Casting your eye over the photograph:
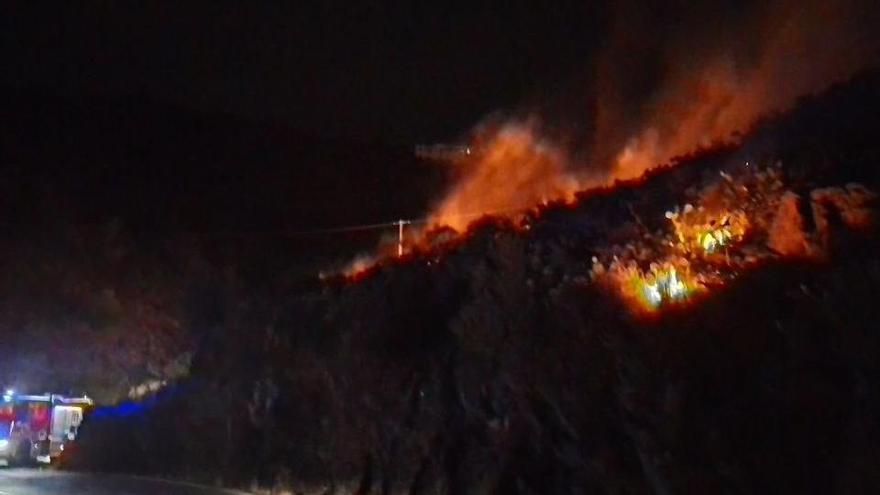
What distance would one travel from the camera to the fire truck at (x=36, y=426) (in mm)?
28359

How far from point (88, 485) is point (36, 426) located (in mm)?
9031

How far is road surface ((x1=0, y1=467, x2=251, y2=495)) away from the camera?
1939cm

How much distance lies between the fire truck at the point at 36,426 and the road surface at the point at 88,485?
301 centimetres

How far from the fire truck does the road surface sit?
9.88ft

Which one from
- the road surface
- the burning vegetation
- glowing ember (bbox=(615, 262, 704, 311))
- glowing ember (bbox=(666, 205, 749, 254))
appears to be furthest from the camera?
the road surface

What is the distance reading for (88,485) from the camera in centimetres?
2114

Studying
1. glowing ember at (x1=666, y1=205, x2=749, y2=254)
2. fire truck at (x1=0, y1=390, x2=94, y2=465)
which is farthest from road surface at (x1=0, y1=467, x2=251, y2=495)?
glowing ember at (x1=666, y1=205, x2=749, y2=254)

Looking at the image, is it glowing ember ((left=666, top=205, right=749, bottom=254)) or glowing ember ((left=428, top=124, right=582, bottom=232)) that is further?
glowing ember ((left=428, top=124, right=582, bottom=232))

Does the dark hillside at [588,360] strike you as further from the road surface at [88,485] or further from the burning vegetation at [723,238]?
the road surface at [88,485]

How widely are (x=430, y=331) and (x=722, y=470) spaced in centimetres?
863

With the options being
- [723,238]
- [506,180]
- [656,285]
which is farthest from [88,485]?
[506,180]

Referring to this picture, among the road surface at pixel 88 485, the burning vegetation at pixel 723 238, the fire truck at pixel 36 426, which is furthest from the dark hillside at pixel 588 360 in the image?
the fire truck at pixel 36 426

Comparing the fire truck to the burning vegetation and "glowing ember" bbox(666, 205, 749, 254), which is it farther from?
"glowing ember" bbox(666, 205, 749, 254)

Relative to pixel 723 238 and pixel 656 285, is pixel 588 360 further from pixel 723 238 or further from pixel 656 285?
pixel 723 238
